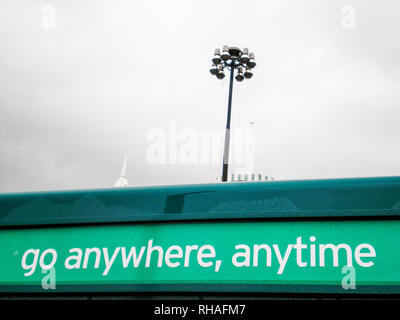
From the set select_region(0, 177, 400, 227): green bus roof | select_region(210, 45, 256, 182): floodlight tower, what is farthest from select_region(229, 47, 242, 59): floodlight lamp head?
select_region(0, 177, 400, 227): green bus roof

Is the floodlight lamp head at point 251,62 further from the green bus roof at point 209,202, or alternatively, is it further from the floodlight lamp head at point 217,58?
the green bus roof at point 209,202

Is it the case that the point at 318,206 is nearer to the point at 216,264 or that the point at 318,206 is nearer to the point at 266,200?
the point at 266,200

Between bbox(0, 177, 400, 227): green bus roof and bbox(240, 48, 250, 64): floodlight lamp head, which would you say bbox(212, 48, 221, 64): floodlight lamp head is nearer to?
bbox(240, 48, 250, 64): floodlight lamp head

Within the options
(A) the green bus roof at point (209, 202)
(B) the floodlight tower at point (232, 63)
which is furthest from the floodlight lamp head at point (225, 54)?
(A) the green bus roof at point (209, 202)

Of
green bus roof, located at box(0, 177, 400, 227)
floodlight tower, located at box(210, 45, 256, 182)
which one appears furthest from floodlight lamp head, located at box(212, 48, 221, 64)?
green bus roof, located at box(0, 177, 400, 227)

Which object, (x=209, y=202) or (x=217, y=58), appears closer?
(x=209, y=202)

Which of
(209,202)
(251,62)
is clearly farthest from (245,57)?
(209,202)

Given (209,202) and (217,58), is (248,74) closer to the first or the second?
(217,58)

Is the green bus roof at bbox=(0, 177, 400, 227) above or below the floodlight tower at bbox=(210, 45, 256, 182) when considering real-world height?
below

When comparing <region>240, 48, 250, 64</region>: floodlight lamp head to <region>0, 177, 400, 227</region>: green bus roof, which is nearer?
<region>0, 177, 400, 227</region>: green bus roof

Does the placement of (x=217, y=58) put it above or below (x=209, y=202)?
above

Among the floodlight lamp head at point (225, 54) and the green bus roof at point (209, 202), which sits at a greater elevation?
the floodlight lamp head at point (225, 54)

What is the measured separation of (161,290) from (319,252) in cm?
77

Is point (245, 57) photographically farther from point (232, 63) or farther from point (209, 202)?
point (209, 202)
